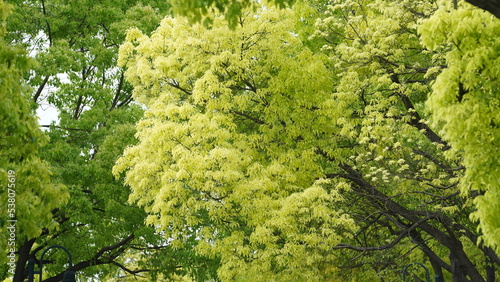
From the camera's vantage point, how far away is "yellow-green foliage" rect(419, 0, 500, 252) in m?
9.34

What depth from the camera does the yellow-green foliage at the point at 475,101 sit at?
934 centimetres

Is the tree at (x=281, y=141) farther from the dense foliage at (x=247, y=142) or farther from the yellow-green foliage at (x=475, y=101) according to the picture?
the yellow-green foliage at (x=475, y=101)

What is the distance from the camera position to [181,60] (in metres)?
17.7

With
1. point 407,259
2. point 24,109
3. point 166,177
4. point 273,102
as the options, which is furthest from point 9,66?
point 407,259

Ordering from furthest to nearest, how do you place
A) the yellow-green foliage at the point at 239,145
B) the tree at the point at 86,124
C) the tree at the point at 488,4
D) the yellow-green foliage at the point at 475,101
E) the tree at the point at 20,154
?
1. the tree at the point at 86,124
2. the yellow-green foliage at the point at 239,145
3. the tree at the point at 20,154
4. the yellow-green foliage at the point at 475,101
5. the tree at the point at 488,4

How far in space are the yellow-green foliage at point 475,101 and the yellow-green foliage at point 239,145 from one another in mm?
5695

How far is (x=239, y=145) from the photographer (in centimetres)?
1648

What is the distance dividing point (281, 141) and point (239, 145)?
1206 mm

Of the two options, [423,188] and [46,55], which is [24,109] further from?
[423,188]

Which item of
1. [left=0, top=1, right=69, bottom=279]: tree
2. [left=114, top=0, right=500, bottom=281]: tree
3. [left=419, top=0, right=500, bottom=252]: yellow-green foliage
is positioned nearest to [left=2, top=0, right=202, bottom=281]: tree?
[left=114, top=0, right=500, bottom=281]: tree

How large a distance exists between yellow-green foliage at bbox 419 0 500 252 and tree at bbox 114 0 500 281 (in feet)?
16.2

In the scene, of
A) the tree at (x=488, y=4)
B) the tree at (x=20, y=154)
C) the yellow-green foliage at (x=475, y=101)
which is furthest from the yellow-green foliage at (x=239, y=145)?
the tree at (x=488, y=4)

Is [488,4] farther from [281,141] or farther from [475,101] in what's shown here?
[281,141]

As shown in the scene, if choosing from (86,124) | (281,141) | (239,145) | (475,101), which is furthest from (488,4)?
(86,124)
